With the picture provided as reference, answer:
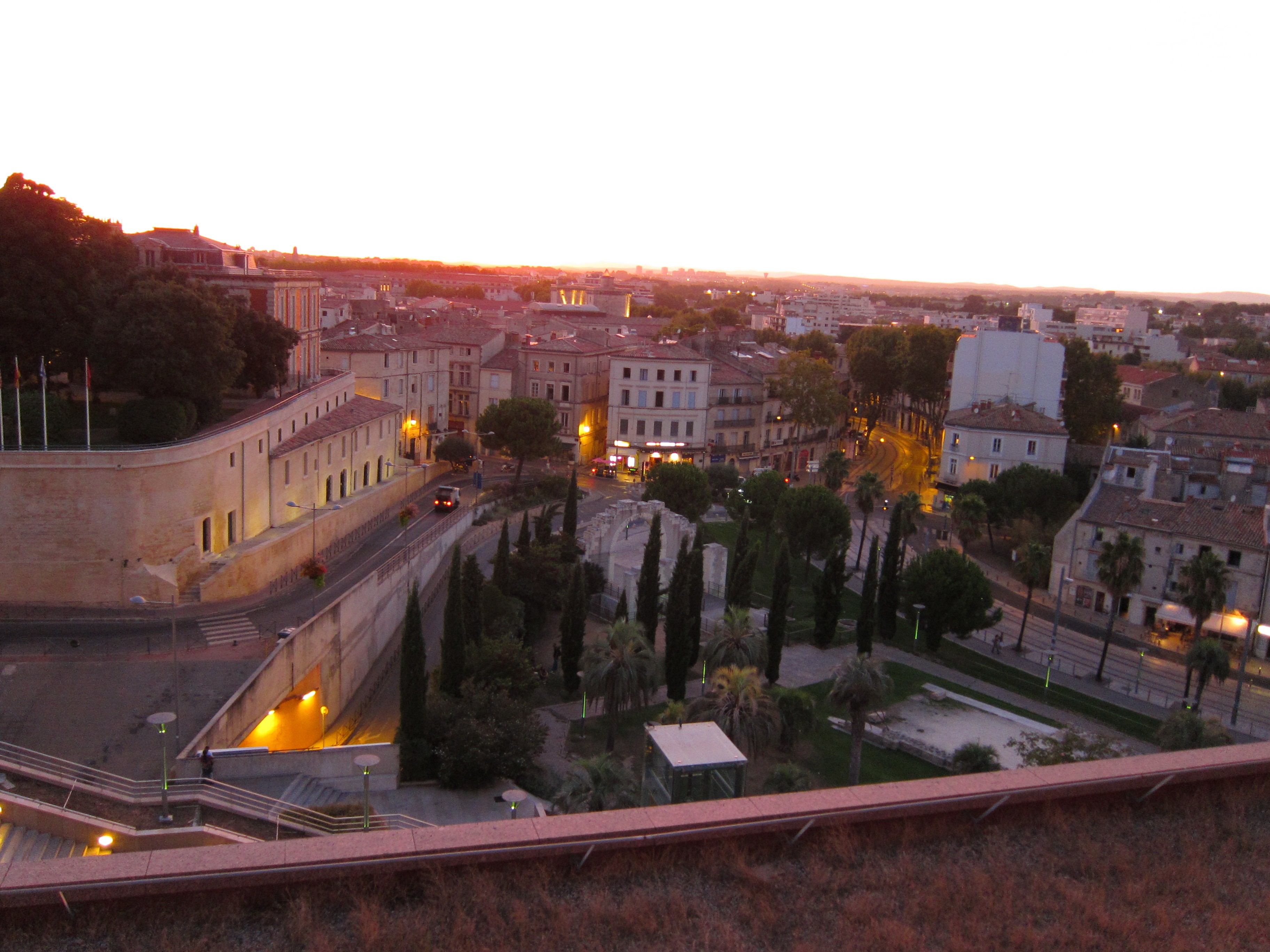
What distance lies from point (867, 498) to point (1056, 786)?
38.7 metres

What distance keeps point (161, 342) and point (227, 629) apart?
416 inches

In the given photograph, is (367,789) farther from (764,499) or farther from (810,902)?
(764,499)

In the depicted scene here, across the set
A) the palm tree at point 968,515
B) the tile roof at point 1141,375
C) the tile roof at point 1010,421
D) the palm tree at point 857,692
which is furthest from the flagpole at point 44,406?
the tile roof at point 1141,375

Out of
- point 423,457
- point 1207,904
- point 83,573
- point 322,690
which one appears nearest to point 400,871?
point 1207,904

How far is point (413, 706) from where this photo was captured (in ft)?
79.2

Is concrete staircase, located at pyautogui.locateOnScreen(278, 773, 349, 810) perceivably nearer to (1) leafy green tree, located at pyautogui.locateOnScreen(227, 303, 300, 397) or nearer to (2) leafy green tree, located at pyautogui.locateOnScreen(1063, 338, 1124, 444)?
(1) leafy green tree, located at pyautogui.locateOnScreen(227, 303, 300, 397)

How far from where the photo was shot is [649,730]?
55.5 feet

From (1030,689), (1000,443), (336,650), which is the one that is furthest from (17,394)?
(1000,443)

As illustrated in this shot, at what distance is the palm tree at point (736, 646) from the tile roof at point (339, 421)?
1754 cm

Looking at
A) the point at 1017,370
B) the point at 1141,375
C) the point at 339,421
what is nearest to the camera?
the point at 339,421

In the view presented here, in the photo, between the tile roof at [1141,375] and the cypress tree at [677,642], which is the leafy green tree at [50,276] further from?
the tile roof at [1141,375]

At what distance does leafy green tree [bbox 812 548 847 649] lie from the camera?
123ft

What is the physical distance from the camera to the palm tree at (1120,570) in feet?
121

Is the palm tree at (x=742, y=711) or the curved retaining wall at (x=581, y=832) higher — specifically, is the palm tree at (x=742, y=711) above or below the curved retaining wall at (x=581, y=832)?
below
